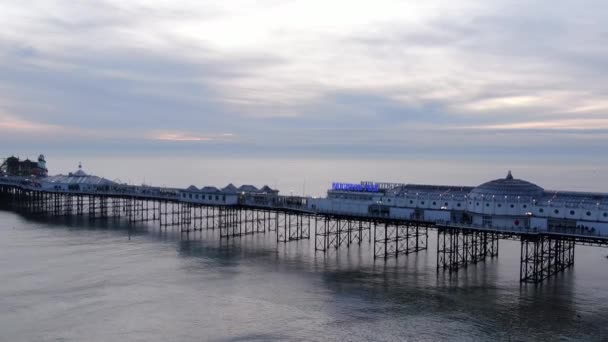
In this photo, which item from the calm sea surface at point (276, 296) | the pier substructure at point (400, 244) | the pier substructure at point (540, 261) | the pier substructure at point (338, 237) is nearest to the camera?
the calm sea surface at point (276, 296)

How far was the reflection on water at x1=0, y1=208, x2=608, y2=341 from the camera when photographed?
1937 inches

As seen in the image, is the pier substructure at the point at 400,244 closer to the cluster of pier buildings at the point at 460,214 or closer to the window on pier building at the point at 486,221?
the cluster of pier buildings at the point at 460,214

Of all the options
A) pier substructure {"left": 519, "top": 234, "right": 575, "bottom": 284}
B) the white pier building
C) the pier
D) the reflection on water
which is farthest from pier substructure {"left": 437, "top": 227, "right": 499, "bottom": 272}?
pier substructure {"left": 519, "top": 234, "right": 575, "bottom": 284}

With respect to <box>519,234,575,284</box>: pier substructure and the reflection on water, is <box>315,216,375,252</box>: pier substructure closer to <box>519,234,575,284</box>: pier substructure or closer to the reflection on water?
the reflection on water

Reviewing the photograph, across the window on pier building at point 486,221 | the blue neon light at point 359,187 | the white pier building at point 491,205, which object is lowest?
the window on pier building at point 486,221

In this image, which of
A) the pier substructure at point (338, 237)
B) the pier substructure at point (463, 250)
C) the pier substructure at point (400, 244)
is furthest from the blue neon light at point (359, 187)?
the pier substructure at point (463, 250)

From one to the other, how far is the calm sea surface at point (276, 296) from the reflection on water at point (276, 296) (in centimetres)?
13

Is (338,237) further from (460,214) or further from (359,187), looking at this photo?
(460,214)

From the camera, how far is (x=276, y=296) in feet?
196

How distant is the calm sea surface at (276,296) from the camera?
49.1 metres

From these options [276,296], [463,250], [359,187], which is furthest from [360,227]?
[276,296]

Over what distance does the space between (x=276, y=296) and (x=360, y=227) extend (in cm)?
3631

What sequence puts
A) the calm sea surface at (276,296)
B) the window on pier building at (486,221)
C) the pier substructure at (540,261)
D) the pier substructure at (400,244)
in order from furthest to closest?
the pier substructure at (400,244)
the window on pier building at (486,221)
the pier substructure at (540,261)
the calm sea surface at (276,296)

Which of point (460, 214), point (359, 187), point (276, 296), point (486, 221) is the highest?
point (359, 187)
